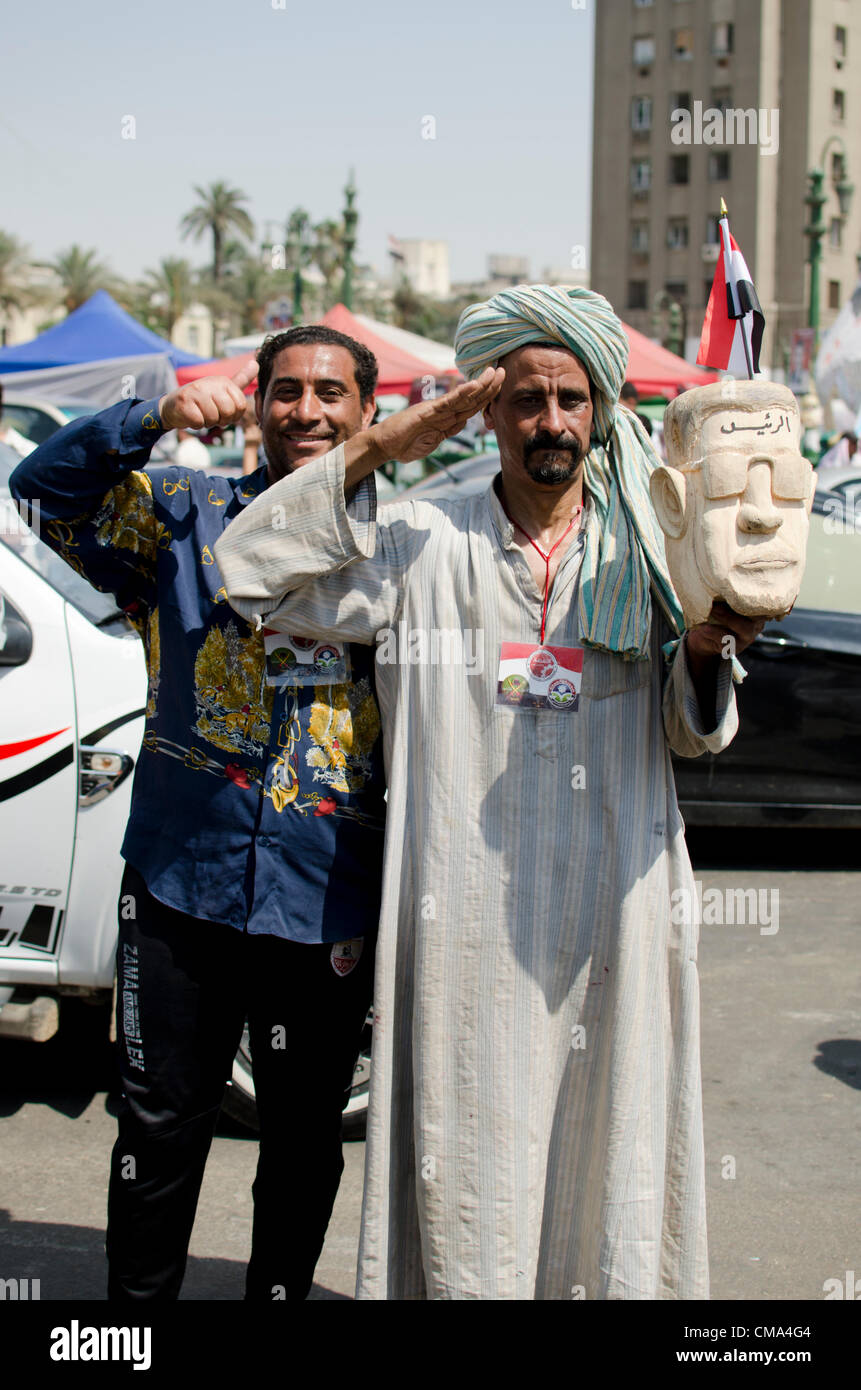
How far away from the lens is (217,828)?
2.55m

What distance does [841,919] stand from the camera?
6.00 meters

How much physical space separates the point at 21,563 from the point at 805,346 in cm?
1986

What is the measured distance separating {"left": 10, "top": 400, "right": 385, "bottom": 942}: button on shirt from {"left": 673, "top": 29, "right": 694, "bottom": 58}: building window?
225 feet

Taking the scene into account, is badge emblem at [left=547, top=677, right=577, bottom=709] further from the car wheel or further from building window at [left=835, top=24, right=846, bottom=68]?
building window at [left=835, top=24, right=846, bottom=68]

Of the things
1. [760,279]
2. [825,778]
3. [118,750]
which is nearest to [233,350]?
[825,778]

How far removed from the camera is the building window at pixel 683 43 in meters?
63.6

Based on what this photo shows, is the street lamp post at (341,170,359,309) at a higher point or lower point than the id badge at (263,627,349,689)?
higher

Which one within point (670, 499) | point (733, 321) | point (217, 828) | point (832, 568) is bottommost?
point (832, 568)

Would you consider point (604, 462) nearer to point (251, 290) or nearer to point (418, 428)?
point (418, 428)

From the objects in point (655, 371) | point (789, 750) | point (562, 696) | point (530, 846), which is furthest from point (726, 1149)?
point (655, 371)

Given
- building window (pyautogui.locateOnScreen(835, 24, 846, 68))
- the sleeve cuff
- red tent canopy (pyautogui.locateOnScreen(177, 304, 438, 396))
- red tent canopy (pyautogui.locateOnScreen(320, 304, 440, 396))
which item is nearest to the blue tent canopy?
red tent canopy (pyautogui.locateOnScreen(177, 304, 438, 396))

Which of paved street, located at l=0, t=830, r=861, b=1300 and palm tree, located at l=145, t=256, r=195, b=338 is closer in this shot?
paved street, located at l=0, t=830, r=861, b=1300

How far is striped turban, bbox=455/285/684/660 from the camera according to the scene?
2.40 m

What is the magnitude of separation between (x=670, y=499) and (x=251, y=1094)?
2315mm
